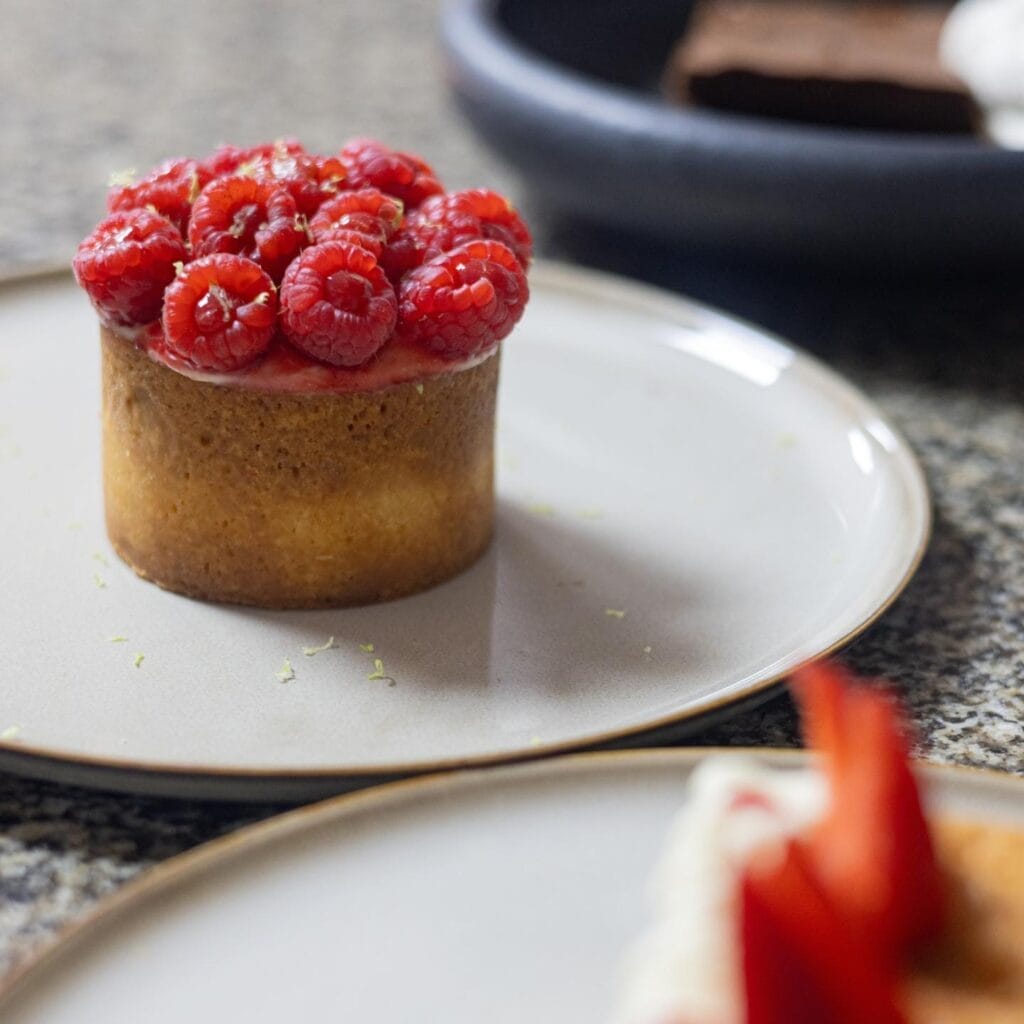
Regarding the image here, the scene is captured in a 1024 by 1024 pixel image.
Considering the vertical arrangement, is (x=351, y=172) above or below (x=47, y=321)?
above

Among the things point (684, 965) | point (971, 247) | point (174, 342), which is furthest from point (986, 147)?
point (684, 965)

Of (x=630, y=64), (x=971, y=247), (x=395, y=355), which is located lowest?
(x=630, y=64)

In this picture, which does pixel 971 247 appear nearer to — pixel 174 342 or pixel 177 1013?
pixel 174 342

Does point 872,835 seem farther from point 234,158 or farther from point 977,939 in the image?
point 234,158

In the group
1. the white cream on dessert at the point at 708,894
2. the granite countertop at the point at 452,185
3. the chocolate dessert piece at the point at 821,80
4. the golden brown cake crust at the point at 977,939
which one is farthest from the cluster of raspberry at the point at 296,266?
the chocolate dessert piece at the point at 821,80

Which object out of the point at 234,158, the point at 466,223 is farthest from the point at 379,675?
the point at 234,158

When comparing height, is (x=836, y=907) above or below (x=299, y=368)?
above

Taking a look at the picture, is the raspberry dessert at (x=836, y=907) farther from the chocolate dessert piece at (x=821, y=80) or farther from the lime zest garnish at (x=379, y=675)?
the chocolate dessert piece at (x=821, y=80)
